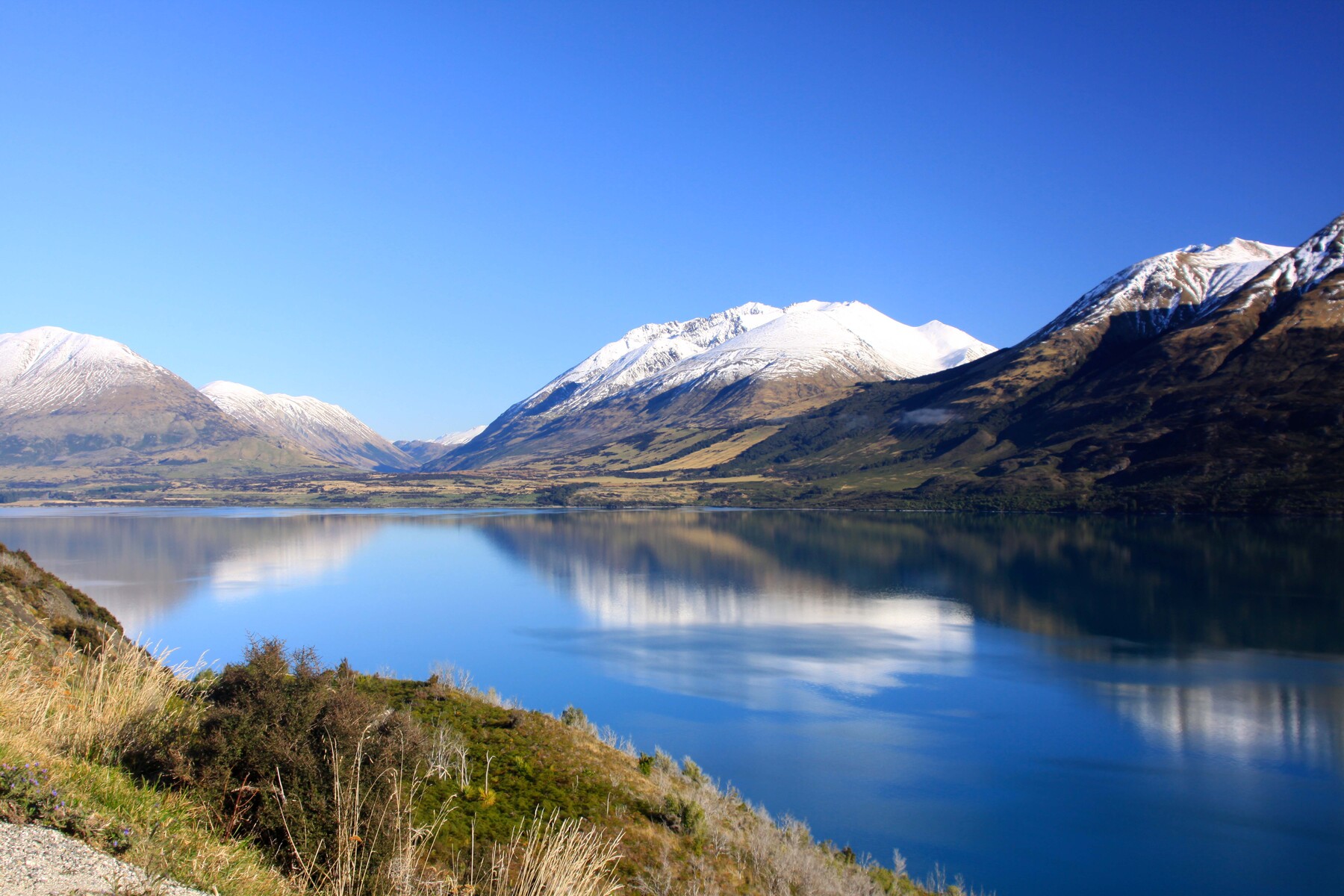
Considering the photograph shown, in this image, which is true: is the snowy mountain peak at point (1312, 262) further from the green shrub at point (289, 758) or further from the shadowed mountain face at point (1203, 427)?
the green shrub at point (289, 758)

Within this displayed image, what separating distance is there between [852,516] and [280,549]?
90627 mm

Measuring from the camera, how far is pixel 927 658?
4581cm

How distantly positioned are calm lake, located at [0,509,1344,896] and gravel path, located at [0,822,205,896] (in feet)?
40.7

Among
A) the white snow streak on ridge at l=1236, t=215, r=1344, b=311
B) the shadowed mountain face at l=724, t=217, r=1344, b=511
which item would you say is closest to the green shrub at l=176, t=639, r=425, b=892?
the shadowed mountain face at l=724, t=217, r=1344, b=511

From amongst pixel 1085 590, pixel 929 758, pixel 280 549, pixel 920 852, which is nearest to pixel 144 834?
pixel 920 852

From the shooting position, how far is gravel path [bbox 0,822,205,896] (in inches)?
184

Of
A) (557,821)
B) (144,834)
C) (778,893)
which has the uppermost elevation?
(144,834)

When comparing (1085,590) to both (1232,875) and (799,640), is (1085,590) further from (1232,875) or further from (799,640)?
(1232,875)

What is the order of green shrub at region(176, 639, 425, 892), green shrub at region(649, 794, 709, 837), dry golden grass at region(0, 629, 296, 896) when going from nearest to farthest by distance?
dry golden grass at region(0, 629, 296, 896), green shrub at region(176, 639, 425, 892), green shrub at region(649, 794, 709, 837)

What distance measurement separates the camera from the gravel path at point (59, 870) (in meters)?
4.67

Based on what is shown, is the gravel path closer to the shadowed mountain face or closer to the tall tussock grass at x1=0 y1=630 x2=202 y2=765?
the tall tussock grass at x1=0 y1=630 x2=202 y2=765

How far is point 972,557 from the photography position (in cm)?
8838

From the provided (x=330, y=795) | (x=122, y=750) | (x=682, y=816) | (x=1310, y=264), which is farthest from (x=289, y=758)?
(x=1310, y=264)

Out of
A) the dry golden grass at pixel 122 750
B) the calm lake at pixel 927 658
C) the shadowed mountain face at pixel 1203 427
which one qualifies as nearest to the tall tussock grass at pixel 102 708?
the dry golden grass at pixel 122 750
